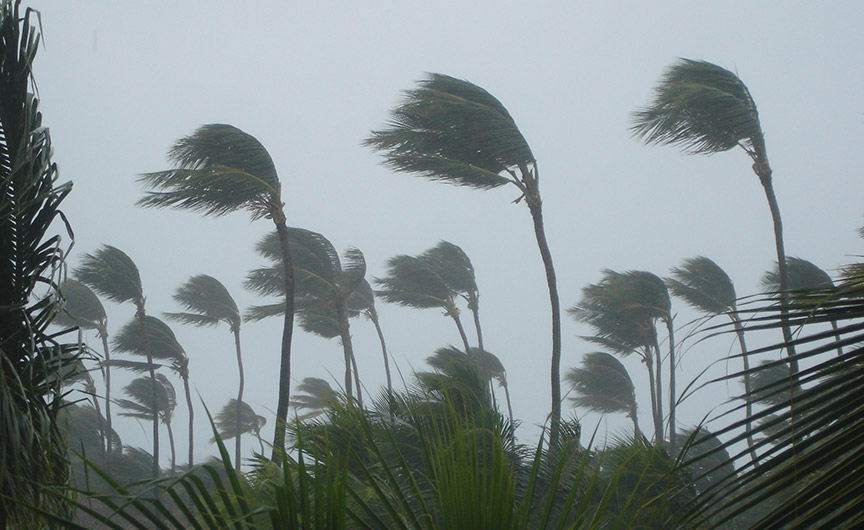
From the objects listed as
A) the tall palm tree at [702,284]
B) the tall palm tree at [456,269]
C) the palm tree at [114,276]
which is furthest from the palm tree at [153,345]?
the tall palm tree at [702,284]

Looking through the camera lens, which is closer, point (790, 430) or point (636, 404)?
point (790, 430)

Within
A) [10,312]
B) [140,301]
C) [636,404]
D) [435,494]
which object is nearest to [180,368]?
[140,301]

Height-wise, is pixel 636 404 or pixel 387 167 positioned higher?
pixel 387 167

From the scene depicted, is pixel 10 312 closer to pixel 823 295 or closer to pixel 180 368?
pixel 823 295

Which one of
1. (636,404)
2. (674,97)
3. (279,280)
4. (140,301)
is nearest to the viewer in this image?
(674,97)

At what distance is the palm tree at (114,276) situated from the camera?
95.5 ft

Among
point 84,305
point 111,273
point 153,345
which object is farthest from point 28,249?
point 84,305

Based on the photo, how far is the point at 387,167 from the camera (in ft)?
55.1

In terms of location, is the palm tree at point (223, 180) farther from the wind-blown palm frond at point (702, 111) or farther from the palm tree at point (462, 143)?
the wind-blown palm frond at point (702, 111)

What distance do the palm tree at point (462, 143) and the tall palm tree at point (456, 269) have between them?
17.6 m

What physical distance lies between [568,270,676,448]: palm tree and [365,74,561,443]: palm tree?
13637 mm

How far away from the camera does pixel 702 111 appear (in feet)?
50.5

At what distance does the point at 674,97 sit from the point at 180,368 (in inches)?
1054

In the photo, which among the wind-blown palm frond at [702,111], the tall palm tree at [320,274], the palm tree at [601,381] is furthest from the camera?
the palm tree at [601,381]
